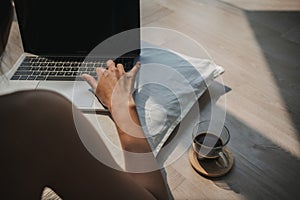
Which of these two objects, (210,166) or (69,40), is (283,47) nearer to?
(210,166)

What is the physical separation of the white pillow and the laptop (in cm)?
9

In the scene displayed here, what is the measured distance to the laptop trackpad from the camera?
104 cm

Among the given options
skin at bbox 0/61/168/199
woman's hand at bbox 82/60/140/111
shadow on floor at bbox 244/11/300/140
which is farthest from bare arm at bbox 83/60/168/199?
shadow on floor at bbox 244/11/300/140

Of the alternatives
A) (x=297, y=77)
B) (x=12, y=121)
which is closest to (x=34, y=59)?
(x=12, y=121)

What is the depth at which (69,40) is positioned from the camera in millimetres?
1181

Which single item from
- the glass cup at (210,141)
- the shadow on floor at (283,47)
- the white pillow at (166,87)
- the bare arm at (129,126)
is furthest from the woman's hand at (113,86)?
the shadow on floor at (283,47)

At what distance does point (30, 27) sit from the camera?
1161 mm

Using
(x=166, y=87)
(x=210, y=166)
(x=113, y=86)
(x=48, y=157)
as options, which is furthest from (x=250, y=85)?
(x=48, y=157)

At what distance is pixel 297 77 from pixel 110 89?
0.79 m

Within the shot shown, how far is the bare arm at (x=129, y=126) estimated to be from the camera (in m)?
0.76

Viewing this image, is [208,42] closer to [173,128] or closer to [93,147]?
[173,128]

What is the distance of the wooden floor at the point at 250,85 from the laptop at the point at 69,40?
0.26ft

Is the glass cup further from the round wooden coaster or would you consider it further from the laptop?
the laptop

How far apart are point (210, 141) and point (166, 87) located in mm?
294
